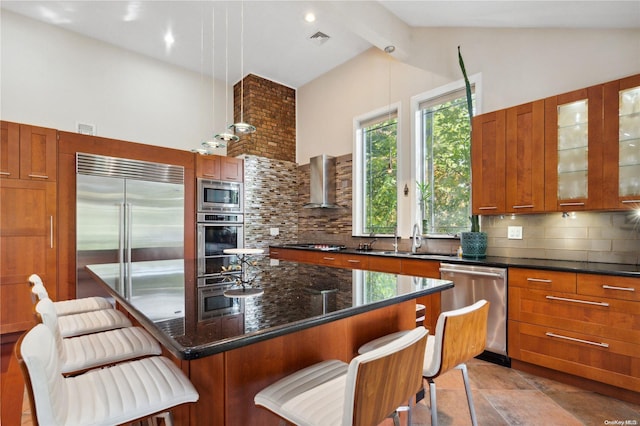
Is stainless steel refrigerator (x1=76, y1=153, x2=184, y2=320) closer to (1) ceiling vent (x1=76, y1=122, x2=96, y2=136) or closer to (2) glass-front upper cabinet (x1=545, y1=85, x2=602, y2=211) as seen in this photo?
(1) ceiling vent (x1=76, y1=122, x2=96, y2=136)

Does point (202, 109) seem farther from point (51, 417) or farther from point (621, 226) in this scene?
point (621, 226)

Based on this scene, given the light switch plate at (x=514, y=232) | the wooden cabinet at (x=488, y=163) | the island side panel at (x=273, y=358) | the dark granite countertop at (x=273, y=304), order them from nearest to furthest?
the dark granite countertop at (x=273, y=304), the island side panel at (x=273, y=358), the wooden cabinet at (x=488, y=163), the light switch plate at (x=514, y=232)

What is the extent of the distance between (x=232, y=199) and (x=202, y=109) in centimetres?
171

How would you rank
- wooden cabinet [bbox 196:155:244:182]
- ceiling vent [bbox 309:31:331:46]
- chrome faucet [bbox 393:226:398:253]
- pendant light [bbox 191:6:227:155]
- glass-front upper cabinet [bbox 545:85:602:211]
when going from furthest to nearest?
wooden cabinet [bbox 196:155:244:182] < ceiling vent [bbox 309:31:331:46] < chrome faucet [bbox 393:226:398:253] < pendant light [bbox 191:6:227:155] < glass-front upper cabinet [bbox 545:85:602:211]

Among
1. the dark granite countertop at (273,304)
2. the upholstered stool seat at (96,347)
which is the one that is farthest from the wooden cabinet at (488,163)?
the upholstered stool seat at (96,347)

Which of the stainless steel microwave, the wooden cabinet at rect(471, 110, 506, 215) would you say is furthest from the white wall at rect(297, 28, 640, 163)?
the stainless steel microwave

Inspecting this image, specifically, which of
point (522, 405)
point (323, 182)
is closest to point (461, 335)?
point (522, 405)

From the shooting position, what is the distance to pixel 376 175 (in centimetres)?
466

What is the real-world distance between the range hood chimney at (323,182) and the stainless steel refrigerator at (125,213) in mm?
1966

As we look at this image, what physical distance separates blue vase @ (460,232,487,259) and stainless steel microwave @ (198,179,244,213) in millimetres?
3318

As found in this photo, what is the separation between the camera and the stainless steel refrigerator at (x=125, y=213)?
3635 millimetres

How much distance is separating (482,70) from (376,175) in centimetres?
184

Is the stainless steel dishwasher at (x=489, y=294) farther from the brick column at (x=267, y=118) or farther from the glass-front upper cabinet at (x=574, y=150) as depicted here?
the brick column at (x=267, y=118)

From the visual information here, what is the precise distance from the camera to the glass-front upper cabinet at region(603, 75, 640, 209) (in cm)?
229
